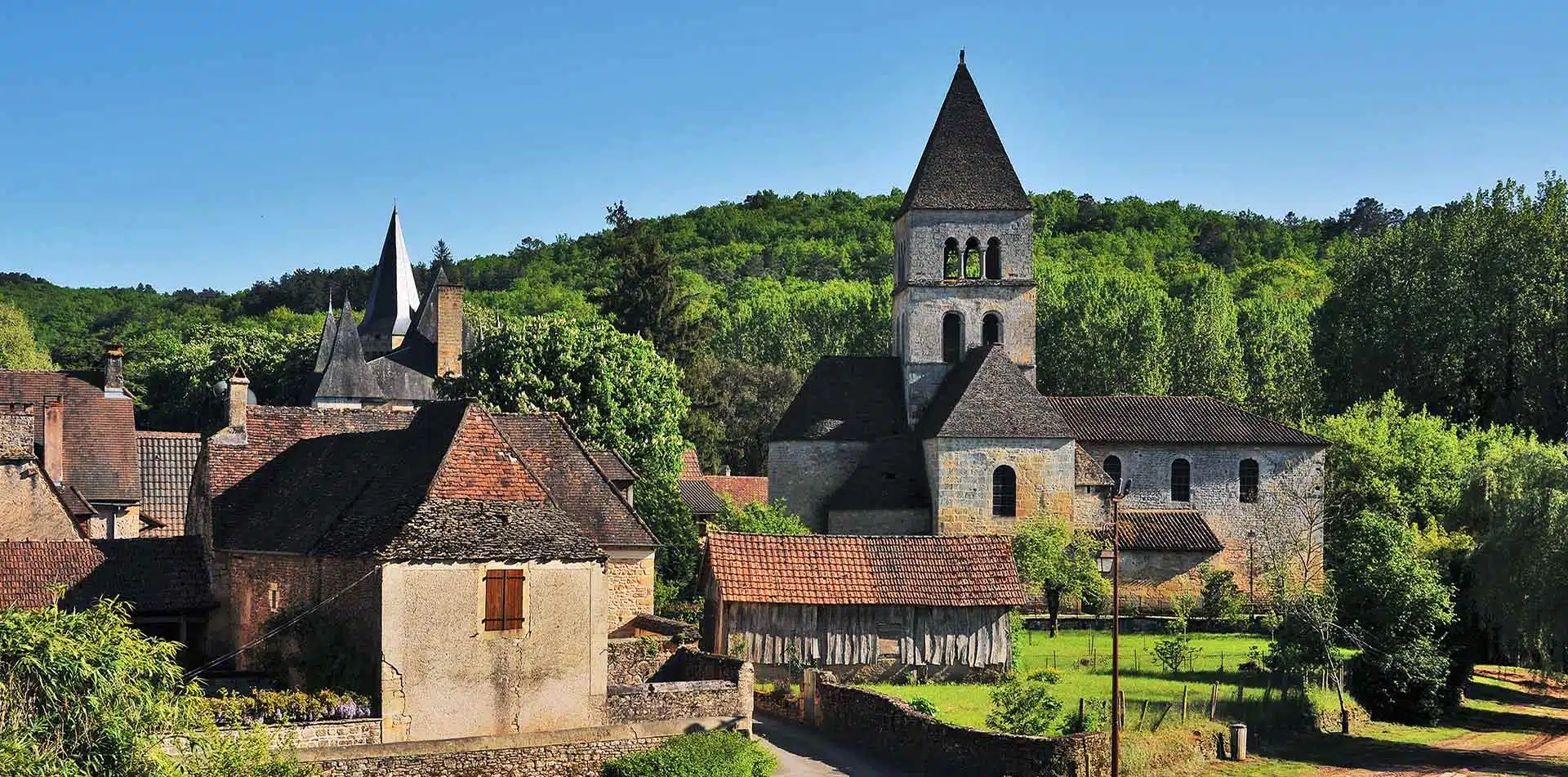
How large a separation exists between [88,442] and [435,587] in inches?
945

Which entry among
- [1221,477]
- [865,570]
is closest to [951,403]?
[1221,477]

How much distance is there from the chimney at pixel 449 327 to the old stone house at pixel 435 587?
4712cm

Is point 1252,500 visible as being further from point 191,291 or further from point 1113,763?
point 191,291

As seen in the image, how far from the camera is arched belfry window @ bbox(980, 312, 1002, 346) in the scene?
2242 inches

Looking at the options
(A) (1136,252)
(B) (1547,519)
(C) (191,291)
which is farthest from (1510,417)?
(C) (191,291)

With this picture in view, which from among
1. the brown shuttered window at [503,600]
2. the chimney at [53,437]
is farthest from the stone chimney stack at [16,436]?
the brown shuttered window at [503,600]

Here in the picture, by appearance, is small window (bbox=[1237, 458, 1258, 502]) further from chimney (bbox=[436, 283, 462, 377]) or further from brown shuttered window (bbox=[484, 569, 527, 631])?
chimney (bbox=[436, 283, 462, 377])

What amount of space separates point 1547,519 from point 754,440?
57984 mm

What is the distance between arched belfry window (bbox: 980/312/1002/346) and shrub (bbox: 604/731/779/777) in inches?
1225

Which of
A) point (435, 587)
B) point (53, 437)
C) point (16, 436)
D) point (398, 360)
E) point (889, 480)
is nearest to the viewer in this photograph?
point (435, 587)

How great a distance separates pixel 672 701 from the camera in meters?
28.9

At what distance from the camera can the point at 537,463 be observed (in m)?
38.0

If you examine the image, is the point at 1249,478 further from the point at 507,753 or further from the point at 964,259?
the point at 507,753

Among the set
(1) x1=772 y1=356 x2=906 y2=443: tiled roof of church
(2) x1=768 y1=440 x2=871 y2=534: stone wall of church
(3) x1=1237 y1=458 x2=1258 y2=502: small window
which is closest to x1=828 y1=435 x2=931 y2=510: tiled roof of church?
(2) x1=768 y1=440 x2=871 y2=534: stone wall of church
